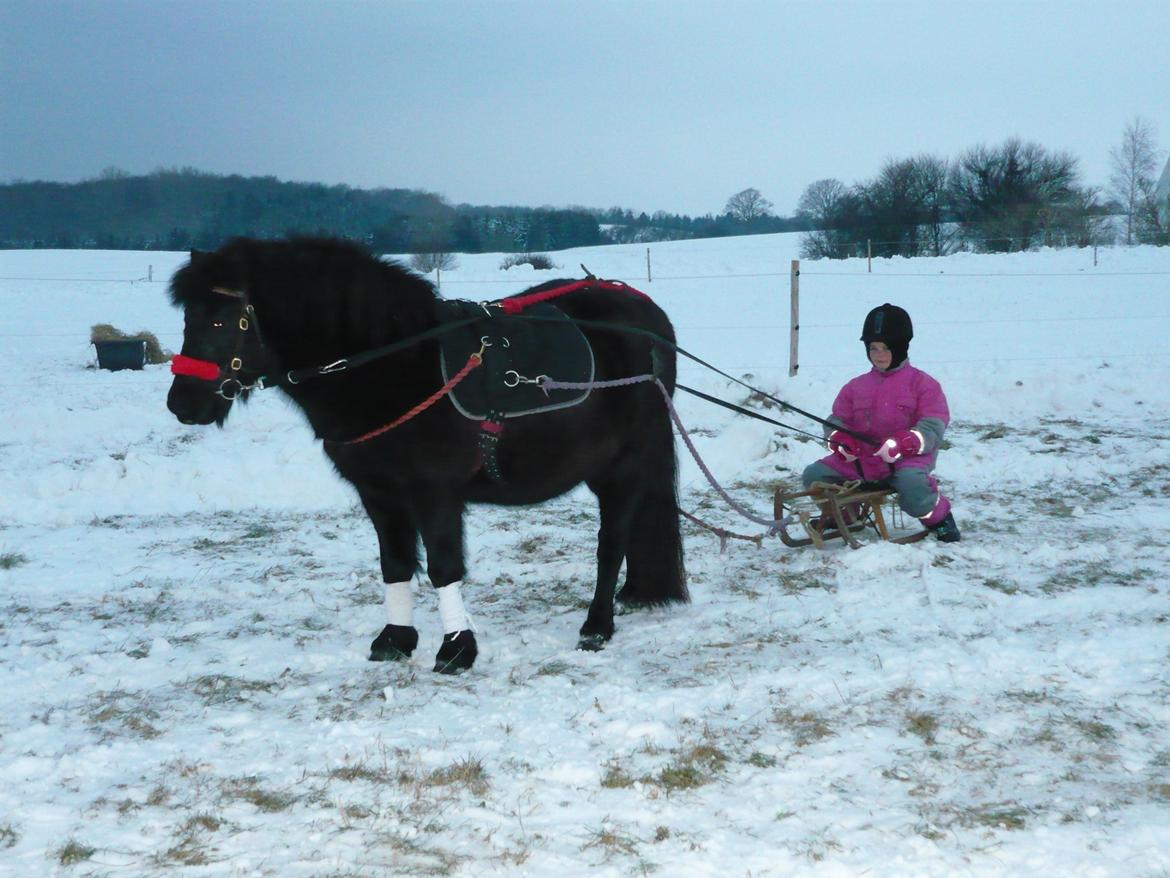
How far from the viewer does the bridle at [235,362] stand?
130 inches

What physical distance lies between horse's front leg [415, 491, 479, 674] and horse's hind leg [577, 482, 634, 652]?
1.79ft

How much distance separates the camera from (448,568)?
3824 mm

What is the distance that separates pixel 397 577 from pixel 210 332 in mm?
1284

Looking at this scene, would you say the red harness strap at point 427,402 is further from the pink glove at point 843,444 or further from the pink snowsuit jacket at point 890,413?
the pink glove at point 843,444

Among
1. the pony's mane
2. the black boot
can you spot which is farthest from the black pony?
the black boot

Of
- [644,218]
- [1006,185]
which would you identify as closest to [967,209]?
[1006,185]

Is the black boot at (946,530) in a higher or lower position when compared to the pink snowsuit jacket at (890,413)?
lower

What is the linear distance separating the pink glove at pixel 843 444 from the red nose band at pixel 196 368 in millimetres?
3526

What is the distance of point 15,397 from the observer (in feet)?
34.1

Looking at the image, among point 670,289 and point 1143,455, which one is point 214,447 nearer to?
point 1143,455

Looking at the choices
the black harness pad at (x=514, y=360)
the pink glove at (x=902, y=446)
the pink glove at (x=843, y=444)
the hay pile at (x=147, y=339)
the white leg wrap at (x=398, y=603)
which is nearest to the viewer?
the black harness pad at (x=514, y=360)

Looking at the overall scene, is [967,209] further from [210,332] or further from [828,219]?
[210,332]

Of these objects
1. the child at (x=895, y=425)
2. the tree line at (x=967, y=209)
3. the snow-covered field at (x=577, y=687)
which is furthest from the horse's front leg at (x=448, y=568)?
the tree line at (x=967, y=209)

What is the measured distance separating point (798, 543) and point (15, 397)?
8852 millimetres
